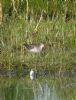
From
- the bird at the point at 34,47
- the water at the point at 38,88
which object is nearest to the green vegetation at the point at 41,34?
the bird at the point at 34,47

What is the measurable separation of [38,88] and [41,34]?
2.55 meters

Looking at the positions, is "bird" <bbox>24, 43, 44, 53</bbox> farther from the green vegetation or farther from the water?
the water

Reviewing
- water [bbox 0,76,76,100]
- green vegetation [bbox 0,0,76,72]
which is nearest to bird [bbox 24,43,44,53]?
green vegetation [bbox 0,0,76,72]

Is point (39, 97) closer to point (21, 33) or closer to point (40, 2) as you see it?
point (21, 33)

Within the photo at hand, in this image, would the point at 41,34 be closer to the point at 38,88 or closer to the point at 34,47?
the point at 34,47

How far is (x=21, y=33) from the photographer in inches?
420

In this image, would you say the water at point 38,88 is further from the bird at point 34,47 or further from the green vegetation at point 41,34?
the bird at point 34,47

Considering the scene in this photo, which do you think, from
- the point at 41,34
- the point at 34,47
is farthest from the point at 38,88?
the point at 41,34

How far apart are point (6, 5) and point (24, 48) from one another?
258cm

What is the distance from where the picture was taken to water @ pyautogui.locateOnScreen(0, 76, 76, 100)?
776 centimetres

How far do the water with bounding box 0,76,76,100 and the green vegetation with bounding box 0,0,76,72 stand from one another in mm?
407

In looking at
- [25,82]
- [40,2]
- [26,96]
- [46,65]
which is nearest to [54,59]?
[46,65]

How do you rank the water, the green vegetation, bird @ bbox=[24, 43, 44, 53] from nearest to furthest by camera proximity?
the water, the green vegetation, bird @ bbox=[24, 43, 44, 53]

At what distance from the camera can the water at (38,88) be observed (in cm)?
776
